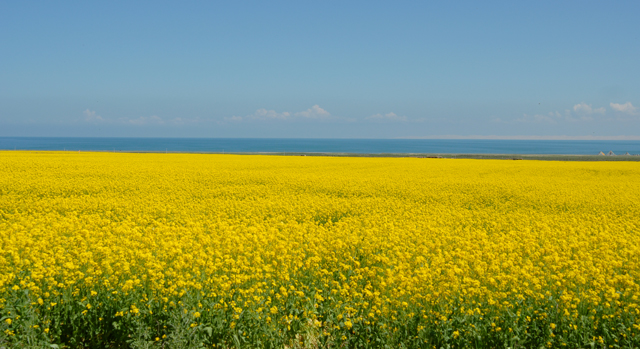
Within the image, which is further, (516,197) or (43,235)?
(516,197)

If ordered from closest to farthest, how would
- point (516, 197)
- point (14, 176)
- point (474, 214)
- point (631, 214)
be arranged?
point (474, 214) → point (631, 214) → point (516, 197) → point (14, 176)

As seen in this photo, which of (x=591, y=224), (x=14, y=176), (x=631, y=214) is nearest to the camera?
(x=591, y=224)

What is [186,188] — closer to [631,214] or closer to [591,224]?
[591,224]

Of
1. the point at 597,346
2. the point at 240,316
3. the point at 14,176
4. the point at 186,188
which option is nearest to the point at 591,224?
the point at 597,346

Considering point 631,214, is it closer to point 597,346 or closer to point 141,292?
point 597,346

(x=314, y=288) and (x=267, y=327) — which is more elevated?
(x=314, y=288)

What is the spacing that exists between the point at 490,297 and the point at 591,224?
7.11 m

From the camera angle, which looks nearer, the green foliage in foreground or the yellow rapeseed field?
the green foliage in foreground

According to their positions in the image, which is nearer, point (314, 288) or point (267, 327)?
point (267, 327)

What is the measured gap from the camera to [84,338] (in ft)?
16.3

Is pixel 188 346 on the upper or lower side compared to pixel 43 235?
lower

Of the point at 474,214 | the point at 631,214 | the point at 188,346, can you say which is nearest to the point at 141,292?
the point at 188,346

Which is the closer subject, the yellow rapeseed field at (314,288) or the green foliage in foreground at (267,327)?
the green foliage in foreground at (267,327)

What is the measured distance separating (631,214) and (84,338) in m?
15.3
